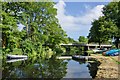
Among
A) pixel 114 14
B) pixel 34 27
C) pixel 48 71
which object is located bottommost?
pixel 48 71

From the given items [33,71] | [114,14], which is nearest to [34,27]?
[114,14]

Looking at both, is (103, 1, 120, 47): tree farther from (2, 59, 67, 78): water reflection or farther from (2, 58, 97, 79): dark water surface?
(2, 59, 67, 78): water reflection

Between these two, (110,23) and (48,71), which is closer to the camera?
(48,71)

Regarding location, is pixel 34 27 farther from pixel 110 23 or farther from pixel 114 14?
pixel 114 14

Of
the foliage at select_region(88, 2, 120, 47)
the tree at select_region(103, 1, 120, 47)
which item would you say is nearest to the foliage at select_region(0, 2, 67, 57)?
the foliage at select_region(88, 2, 120, 47)

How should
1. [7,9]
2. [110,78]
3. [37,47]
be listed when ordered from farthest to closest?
[37,47] < [7,9] < [110,78]

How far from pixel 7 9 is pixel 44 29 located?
7.22 m

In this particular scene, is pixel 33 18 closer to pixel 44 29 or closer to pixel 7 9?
pixel 44 29

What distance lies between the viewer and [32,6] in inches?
1438

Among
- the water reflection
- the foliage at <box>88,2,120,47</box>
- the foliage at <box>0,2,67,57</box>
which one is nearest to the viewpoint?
the water reflection

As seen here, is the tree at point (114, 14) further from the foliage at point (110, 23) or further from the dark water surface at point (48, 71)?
the dark water surface at point (48, 71)

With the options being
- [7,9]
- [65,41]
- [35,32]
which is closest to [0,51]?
[7,9]

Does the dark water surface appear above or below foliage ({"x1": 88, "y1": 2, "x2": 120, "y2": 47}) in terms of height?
below

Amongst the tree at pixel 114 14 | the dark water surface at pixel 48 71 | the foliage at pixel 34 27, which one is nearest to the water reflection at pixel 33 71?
the dark water surface at pixel 48 71
